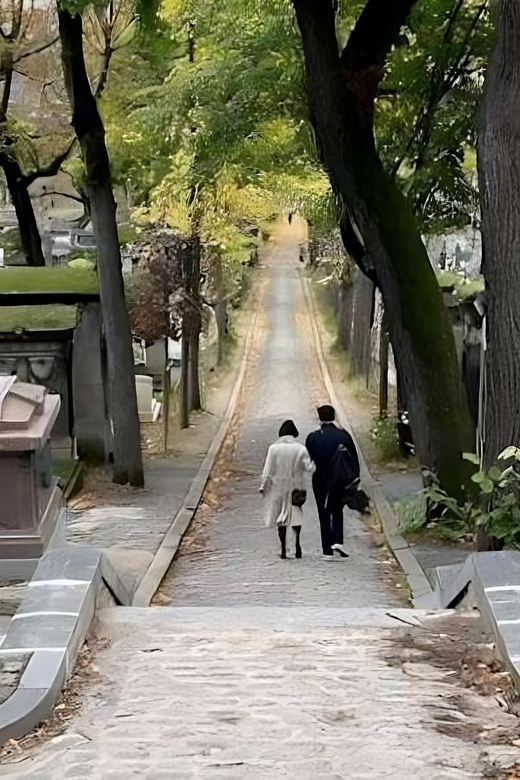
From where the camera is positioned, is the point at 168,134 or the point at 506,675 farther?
the point at 168,134

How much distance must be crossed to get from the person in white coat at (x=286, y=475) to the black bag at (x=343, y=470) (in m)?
0.31

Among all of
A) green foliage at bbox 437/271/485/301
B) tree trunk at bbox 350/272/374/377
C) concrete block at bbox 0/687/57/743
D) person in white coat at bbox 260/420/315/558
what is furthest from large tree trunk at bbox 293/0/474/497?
tree trunk at bbox 350/272/374/377

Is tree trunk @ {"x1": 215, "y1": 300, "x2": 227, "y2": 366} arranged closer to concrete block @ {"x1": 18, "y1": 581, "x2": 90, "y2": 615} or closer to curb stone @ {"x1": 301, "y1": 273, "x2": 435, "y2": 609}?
curb stone @ {"x1": 301, "y1": 273, "x2": 435, "y2": 609}

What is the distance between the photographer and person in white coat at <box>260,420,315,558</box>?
37.1 feet

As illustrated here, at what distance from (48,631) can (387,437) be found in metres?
15.9

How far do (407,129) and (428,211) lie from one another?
1549 millimetres

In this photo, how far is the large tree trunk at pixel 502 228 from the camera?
844cm

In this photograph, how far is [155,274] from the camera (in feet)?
69.9

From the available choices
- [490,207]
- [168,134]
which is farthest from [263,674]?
[168,134]

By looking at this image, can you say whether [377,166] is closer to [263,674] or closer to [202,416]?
[263,674]

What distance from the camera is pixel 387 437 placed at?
67.8 feet

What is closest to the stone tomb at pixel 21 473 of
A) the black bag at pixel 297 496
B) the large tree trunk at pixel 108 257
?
the black bag at pixel 297 496

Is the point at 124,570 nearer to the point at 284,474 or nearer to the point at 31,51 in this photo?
the point at 284,474

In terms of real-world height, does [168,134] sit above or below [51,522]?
above
